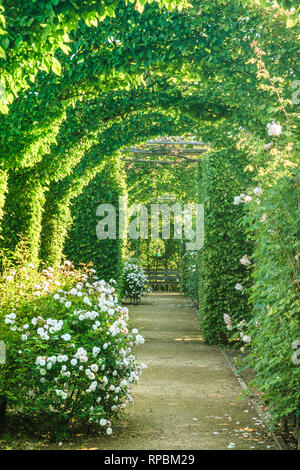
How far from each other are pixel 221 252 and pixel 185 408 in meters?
4.55

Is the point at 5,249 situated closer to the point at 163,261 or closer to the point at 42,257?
the point at 42,257

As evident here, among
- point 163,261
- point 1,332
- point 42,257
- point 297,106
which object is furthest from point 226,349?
point 163,261

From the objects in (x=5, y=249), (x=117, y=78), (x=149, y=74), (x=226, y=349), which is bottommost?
(x=226, y=349)

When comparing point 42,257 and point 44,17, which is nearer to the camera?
point 44,17

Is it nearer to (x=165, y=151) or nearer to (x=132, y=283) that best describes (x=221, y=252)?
(x=165, y=151)

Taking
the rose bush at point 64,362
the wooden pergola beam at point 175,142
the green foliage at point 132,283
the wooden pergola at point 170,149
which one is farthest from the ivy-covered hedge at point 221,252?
the green foliage at point 132,283

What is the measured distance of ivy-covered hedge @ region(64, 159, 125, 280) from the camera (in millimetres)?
11945

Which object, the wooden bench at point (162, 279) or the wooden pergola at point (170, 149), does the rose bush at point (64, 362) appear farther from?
the wooden bench at point (162, 279)

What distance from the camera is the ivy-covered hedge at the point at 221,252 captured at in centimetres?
973

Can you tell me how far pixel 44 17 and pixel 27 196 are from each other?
4774 mm

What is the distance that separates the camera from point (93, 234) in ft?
39.2

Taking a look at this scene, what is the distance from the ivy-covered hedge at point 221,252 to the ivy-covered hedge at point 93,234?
2.76 m

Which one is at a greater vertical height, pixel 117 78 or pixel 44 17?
pixel 117 78
